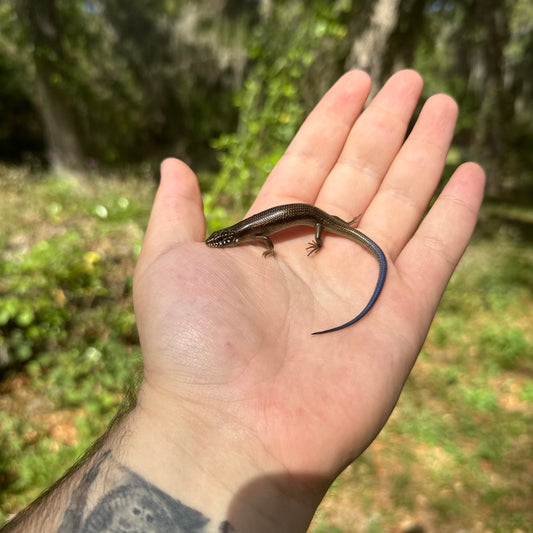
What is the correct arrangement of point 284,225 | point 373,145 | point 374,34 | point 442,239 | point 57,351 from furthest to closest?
point 374,34, point 57,351, point 373,145, point 284,225, point 442,239

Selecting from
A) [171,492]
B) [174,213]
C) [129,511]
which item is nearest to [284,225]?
[174,213]

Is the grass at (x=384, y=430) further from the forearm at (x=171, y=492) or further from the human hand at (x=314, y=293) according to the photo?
the human hand at (x=314, y=293)

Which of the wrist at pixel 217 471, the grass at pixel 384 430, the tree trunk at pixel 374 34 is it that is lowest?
the grass at pixel 384 430

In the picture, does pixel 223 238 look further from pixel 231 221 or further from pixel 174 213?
pixel 231 221

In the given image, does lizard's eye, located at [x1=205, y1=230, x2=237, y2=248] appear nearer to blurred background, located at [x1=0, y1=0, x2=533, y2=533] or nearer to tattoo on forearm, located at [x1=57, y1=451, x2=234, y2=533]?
blurred background, located at [x1=0, y1=0, x2=533, y2=533]

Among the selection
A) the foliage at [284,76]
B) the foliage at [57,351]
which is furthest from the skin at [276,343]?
the foliage at [57,351]

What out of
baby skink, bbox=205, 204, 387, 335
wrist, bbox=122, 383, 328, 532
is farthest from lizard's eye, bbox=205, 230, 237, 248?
wrist, bbox=122, 383, 328, 532
